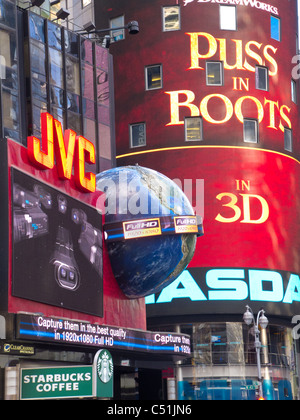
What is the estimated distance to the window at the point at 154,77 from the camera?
66625mm

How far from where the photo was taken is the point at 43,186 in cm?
3484

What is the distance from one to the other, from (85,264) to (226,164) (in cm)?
2878

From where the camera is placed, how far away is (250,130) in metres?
66.5

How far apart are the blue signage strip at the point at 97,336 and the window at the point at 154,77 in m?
27.8

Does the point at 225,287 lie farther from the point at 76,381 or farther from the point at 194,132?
the point at 76,381

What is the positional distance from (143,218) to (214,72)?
28.8 meters

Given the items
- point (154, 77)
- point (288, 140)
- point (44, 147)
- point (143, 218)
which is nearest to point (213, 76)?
point (154, 77)

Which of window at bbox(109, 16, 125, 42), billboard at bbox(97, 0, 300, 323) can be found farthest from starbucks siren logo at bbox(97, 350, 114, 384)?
window at bbox(109, 16, 125, 42)

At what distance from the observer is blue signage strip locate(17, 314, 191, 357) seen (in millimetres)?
31325

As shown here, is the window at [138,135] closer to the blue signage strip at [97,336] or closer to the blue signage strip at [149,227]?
the blue signage strip at [97,336]

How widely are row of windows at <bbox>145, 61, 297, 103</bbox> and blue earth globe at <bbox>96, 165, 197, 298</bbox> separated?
25627mm

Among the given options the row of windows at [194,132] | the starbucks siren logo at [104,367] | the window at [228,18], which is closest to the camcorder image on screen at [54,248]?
the starbucks siren logo at [104,367]
